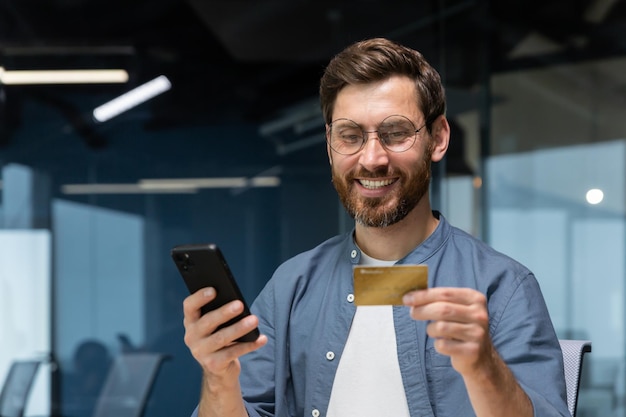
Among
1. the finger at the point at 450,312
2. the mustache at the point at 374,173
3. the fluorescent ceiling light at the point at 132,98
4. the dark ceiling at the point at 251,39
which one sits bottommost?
the finger at the point at 450,312

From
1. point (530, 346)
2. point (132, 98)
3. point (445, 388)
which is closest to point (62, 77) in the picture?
point (132, 98)

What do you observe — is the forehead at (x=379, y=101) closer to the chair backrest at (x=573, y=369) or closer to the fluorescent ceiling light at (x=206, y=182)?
the chair backrest at (x=573, y=369)

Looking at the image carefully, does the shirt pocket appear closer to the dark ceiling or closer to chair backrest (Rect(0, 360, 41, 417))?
the dark ceiling

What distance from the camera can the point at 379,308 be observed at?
5.57 ft

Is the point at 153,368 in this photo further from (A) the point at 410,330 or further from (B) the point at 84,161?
(A) the point at 410,330

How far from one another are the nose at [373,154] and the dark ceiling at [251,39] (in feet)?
9.58

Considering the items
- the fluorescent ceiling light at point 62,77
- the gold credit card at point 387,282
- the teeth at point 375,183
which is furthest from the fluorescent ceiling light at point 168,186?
the gold credit card at point 387,282

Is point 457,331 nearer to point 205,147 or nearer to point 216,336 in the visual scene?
point 216,336

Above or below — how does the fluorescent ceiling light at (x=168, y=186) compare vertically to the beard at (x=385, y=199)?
above

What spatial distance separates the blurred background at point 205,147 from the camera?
4.42 m

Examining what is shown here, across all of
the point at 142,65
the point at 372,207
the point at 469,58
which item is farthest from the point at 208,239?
the point at 372,207

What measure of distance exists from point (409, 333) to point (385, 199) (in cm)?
25

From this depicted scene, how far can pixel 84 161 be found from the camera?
4.47 metres

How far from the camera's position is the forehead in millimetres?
1631
